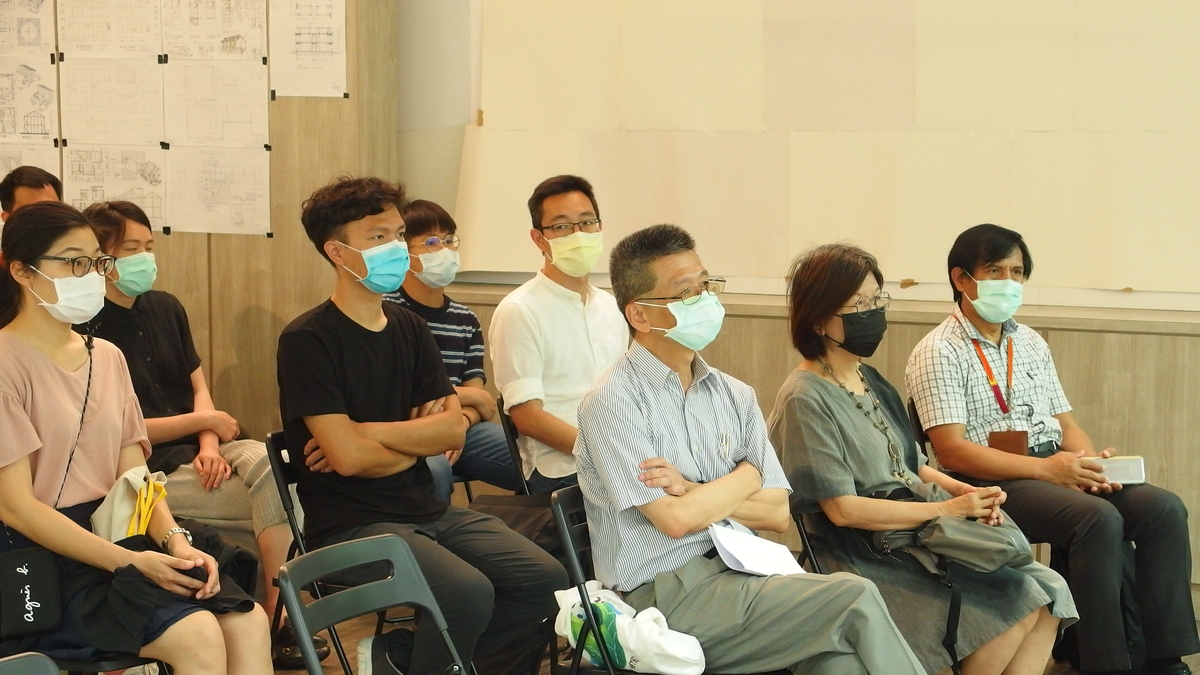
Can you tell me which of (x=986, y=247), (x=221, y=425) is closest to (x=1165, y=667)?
(x=986, y=247)

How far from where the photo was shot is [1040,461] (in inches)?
147

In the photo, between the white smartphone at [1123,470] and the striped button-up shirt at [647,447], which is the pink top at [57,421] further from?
the white smartphone at [1123,470]

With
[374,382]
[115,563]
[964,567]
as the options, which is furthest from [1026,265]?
[115,563]

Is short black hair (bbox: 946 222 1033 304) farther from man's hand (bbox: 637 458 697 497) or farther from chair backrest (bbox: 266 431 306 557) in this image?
chair backrest (bbox: 266 431 306 557)

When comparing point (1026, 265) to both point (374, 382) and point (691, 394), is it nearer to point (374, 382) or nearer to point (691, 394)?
point (691, 394)

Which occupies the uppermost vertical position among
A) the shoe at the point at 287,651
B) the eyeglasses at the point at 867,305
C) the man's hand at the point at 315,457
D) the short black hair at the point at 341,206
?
the short black hair at the point at 341,206

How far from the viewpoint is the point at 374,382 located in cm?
324

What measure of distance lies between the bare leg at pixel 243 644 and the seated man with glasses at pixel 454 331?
148cm

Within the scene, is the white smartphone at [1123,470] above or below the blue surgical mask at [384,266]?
below

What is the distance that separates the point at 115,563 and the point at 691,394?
1446 millimetres

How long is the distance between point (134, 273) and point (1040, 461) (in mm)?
3132

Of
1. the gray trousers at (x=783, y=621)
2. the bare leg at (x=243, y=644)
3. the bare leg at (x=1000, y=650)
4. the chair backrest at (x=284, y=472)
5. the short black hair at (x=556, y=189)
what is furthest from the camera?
the short black hair at (x=556, y=189)

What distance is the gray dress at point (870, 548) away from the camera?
308 centimetres

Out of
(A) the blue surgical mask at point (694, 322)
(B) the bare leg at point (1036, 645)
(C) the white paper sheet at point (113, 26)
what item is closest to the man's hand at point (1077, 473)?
(B) the bare leg at point (1036, 645)
